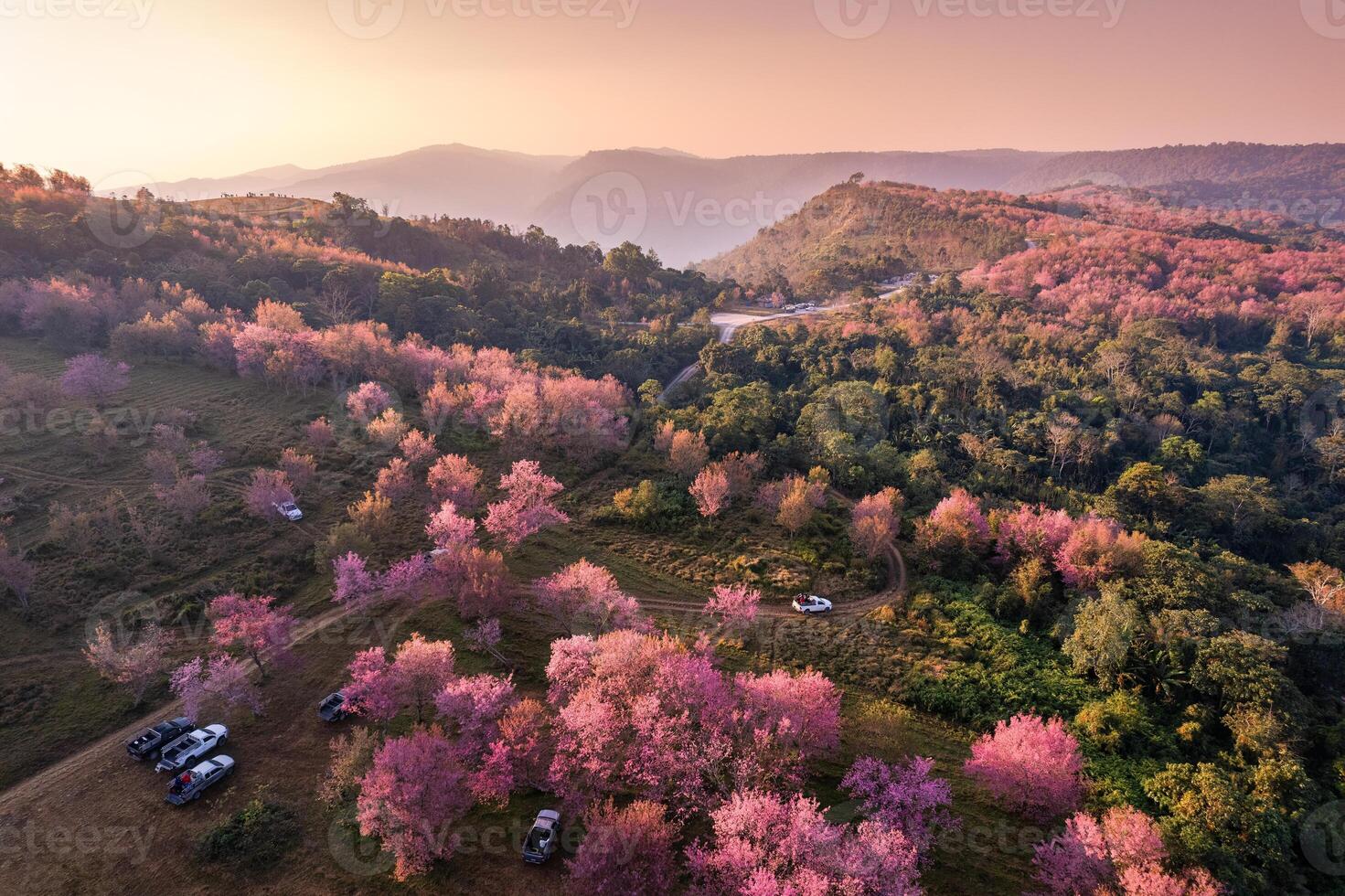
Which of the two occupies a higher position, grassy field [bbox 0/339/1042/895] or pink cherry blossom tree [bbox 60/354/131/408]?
pink cherry blossom tree [bbox 60/354/131/408]

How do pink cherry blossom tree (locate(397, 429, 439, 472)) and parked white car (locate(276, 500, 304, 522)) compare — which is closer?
parked white car (locate(276, 500, 304, 522))

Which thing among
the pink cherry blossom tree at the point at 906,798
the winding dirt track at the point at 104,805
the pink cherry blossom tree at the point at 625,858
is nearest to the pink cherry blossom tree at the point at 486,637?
the winding dirt track at the point at 104,805

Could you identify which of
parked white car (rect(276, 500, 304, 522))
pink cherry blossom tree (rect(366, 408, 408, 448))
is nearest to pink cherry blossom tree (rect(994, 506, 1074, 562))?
pink cherry blossom tree (rect(366, 408, 408, 448))

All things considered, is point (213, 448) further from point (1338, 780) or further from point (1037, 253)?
point (1037, 253)

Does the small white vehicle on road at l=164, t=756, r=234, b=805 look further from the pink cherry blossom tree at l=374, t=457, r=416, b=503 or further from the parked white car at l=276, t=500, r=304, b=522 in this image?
the pink cherry blossom tree at l=374, t=457, r=416, b=503

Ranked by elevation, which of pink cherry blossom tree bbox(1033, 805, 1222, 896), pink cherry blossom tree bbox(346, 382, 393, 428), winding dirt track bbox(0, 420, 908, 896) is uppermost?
pink cherry blossom tree bbox(346, 382, 393, 428)

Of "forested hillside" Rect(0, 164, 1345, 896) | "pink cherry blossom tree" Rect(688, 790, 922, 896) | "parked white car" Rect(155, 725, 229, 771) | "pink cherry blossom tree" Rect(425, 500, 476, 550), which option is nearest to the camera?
"pink cherry blossom tree" Rect(688, 790, 922, 896)

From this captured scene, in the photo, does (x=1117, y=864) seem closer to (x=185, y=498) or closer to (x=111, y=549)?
(x=185, y=498)
